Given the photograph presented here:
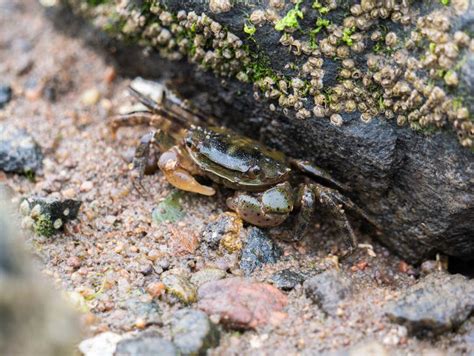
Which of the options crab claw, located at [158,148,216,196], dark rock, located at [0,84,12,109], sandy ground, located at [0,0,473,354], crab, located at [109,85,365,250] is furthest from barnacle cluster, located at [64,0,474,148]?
dark rock, located at [0,84,12,109]

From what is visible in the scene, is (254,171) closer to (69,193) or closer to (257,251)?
(257,251)

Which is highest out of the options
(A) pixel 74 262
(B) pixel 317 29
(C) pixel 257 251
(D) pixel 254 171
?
(B) pixel 317 29

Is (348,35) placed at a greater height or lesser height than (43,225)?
greater

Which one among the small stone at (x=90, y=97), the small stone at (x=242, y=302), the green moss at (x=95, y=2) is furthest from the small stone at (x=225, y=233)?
the green moss at (x=95, y=2)

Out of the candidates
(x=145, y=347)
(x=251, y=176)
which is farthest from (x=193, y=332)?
(x=251, y=176)

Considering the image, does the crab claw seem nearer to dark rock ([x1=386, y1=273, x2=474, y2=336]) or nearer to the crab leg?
the crab leg

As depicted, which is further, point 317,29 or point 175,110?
point 175,110

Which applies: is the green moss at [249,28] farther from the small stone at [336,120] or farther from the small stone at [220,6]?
the small stone at [336,120]

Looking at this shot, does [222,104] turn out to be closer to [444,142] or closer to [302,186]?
[302,186]
